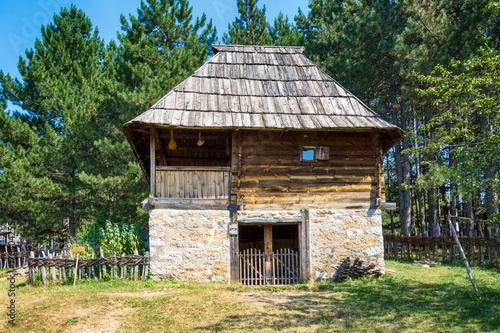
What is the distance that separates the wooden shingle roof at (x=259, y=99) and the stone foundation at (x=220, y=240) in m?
2.46

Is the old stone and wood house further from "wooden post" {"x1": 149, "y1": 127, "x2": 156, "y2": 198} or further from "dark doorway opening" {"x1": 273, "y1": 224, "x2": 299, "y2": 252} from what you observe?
"dark doorway opening" {"x1": 273, "y1": 224, "x2": 299, "y2": 252}

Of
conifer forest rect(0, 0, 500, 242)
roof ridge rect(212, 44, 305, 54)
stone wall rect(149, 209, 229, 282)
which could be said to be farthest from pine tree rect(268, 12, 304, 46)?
stone wall rect(149, 209, 229, 282)

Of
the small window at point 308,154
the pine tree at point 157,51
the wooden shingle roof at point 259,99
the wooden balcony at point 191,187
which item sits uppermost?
the pine tree at point 157,51

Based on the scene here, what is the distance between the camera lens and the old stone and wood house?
10203mm

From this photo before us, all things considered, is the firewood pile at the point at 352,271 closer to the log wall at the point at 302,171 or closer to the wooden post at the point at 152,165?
the log wall at the point at 302,171

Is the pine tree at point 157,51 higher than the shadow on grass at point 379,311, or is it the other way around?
the pine tree at point 157,51

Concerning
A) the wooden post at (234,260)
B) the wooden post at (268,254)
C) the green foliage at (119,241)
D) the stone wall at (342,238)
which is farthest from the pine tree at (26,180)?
the stone wall at (342,238)

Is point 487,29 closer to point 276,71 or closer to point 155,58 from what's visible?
point 276,71

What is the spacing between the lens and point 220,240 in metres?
10.3

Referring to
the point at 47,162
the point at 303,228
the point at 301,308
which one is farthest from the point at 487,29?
the point at 47,162

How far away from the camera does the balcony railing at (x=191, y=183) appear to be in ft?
34.1

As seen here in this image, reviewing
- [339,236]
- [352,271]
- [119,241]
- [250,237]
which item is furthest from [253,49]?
[352,271]

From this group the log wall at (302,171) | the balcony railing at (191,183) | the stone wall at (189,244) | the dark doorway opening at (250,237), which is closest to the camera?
the stone wall at (189,244)

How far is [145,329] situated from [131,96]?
Result: 13.8 m
